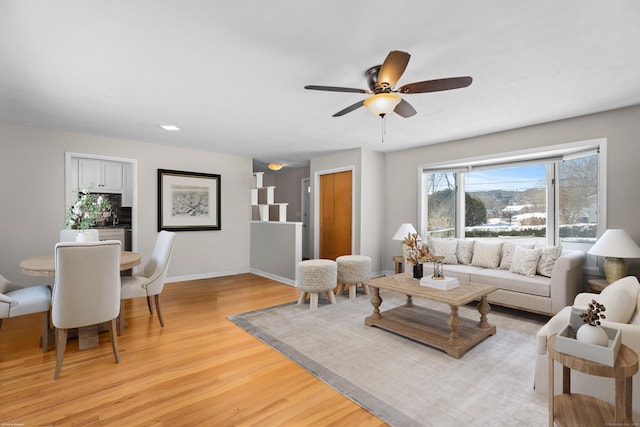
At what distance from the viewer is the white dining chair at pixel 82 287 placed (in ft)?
7.48

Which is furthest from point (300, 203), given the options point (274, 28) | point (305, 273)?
point (274, 28)

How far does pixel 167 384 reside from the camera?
86.9 inches

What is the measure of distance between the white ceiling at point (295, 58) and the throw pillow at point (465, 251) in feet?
5.59

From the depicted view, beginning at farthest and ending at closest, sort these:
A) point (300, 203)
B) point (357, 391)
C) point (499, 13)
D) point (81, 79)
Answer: point (300, 203), point (81, 79), point (357, 391), point (499, 13)

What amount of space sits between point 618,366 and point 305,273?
9.69ft

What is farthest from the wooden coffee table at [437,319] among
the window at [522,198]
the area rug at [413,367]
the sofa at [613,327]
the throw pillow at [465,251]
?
the window at [522,198]

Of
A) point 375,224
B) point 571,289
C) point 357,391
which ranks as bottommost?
point 357,391

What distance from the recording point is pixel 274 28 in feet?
6.15

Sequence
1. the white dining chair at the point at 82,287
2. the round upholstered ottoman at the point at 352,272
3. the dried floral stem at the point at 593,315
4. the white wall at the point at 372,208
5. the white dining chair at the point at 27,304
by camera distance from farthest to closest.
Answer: the white wall at the point at 372,208 < the round upholstered ottoman at the point at 352,272 < the white dining chair at the point at 27,304 < the white dining chair at the point at 82,287 < the dried floral stem at the point at 593,315

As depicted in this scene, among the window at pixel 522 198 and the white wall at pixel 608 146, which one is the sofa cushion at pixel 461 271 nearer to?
the window at pixel 522 198

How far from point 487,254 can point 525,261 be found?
0.53 metres

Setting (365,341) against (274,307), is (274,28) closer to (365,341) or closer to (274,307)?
(365,341)

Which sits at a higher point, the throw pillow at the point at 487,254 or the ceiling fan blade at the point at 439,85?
the ceiling fan blade at the point at 439,85

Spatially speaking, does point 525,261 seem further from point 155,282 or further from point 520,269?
point 155,282
